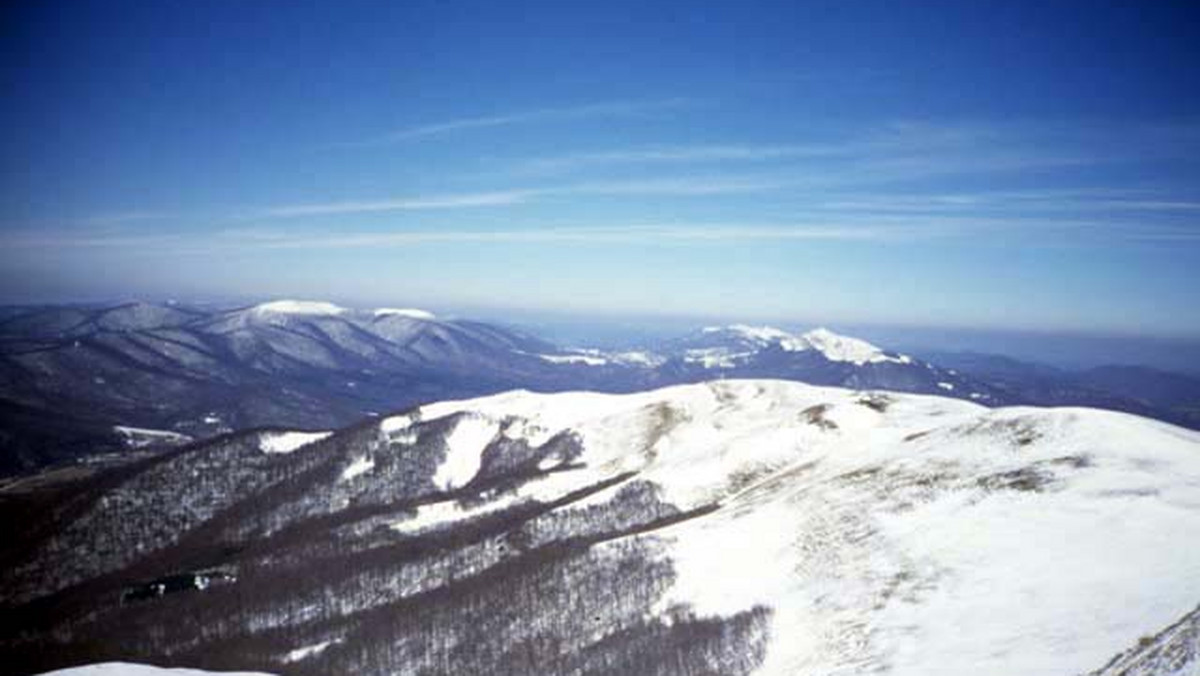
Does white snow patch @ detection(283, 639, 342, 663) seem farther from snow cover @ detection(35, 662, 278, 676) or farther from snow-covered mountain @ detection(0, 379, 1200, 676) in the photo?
snow cover @ detection(35, 662, 278, 676)

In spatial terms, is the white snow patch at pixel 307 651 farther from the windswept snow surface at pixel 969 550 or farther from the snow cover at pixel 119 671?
the snow cover at pixel 119 671

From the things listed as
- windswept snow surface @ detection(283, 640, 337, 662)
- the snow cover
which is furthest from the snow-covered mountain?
the snow cover

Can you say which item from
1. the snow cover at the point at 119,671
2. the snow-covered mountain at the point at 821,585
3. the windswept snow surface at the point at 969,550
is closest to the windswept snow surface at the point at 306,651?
the snow-covered mountain at the point at 821,585

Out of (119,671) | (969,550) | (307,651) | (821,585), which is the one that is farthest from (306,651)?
(969,550)

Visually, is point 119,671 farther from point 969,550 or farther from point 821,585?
point 969,550

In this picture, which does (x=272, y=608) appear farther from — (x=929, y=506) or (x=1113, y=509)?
(x=1113, y=509)

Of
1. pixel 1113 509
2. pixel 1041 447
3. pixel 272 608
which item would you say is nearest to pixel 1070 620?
pixel 1113 509

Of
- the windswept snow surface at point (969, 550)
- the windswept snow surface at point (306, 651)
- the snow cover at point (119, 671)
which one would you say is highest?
the windswept snow surface at point (969, 550)

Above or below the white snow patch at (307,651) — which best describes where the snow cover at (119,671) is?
above

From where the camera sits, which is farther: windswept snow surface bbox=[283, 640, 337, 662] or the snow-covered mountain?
windswept snow surface bbox=[283, 640, 337, 662]
